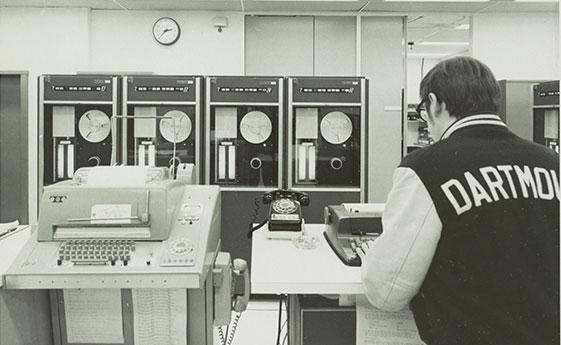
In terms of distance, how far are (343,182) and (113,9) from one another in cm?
323

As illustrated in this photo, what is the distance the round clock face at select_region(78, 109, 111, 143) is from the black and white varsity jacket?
3.30 m

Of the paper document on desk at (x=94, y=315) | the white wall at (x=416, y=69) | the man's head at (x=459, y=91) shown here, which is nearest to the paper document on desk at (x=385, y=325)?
the man's head at (x=459, y=91)

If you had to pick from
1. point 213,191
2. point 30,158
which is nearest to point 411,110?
point 30,158

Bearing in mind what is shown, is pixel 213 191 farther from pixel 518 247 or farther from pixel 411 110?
pixel 411 110

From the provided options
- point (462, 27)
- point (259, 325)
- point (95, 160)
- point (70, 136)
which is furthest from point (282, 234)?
point (462, 27)

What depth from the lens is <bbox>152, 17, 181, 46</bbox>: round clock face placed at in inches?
234

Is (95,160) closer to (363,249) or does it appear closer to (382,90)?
(363,249)

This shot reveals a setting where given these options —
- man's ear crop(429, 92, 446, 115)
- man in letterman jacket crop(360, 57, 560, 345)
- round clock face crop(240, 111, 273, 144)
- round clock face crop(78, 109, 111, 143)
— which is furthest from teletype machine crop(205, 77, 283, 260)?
man in letterman jacket crop(360, 57, 560, 345)

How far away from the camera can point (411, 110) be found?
7.83 meters

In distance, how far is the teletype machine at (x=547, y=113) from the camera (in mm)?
4859

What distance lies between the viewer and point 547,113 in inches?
203

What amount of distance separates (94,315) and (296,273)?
3.05 ft

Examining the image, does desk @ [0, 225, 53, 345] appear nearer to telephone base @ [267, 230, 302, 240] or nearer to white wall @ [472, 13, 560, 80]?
telephone base @ [267, 230, 302, 240]

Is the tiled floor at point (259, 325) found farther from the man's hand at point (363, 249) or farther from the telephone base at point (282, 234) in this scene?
the man's hand at point (363, 249)
